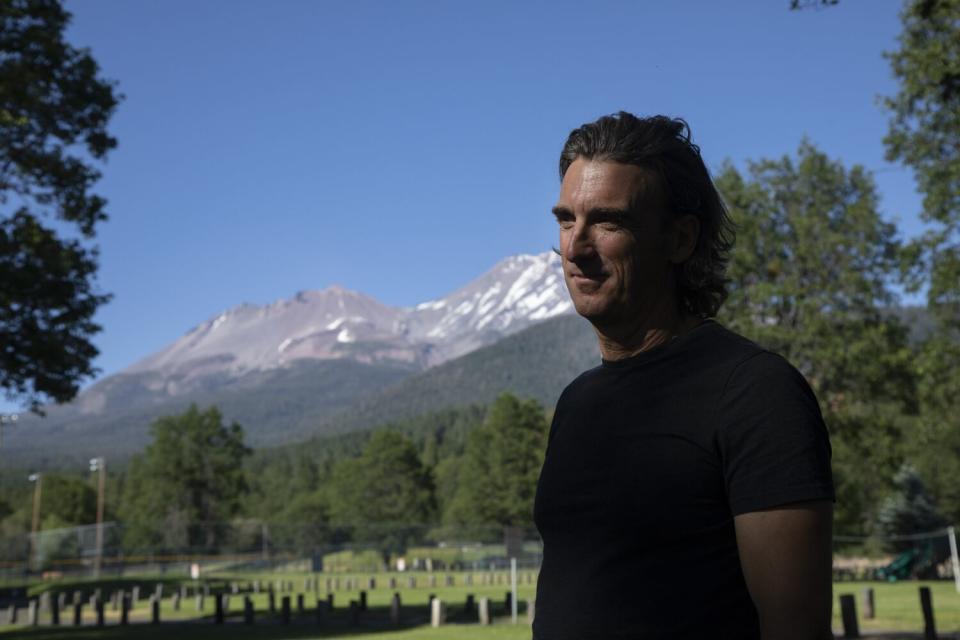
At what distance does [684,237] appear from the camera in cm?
201

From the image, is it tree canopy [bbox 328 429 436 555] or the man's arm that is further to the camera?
tree canopy [bbox 328 429 436 555]

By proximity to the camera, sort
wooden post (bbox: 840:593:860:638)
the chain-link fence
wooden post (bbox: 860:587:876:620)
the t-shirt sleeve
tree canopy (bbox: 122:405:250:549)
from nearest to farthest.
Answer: the t-shirt sleeve < wooden post (bbox: 840:593:860:638) < wooden post (bbox: 860:587:876:620) < the chain-link fence < tree canopy (bbox: 122:405:250:549)

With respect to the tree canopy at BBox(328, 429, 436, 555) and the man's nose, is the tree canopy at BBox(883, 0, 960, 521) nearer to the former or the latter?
the man's nose

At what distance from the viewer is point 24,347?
57.1 ft

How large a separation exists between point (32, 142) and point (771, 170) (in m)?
26.5

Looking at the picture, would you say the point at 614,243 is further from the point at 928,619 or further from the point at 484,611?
the point at 484,611

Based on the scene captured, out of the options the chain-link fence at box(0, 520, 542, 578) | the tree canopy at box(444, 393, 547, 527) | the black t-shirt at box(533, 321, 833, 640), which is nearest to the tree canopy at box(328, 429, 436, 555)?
the tree canopy at box(444, 393, 547, 527)

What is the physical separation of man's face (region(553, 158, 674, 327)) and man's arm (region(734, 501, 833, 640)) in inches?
20.9

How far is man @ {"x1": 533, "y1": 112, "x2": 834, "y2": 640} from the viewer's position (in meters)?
1.60

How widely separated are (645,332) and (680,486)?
1.30ft

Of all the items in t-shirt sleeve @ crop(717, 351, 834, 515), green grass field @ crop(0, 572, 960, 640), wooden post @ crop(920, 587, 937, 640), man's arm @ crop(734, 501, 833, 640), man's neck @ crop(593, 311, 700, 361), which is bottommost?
green grass field @ crop(0, 572, 960, 640)

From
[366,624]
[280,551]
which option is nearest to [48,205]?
[366,624]

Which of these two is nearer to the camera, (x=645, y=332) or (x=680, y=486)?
(x=680, y=486)

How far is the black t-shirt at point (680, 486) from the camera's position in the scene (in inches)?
63.2
